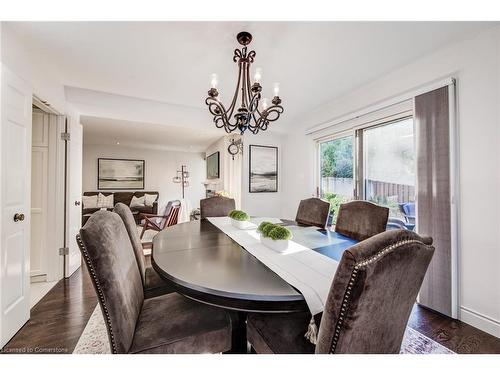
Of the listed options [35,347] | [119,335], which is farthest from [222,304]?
[35,347]

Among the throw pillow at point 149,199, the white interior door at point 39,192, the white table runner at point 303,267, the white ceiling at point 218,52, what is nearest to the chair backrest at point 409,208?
the white ceiling at point 218,52

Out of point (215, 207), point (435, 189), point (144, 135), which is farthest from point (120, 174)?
point (435, 189)

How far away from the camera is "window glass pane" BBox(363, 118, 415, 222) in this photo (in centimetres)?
224

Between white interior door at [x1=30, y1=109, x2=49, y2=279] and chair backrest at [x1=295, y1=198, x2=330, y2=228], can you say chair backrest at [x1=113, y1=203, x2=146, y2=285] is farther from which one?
white interior door at [x1=30, y1=109, x2=49, y2=279]

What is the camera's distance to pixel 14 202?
1.60 m

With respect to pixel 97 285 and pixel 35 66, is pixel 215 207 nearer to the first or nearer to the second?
pixel 97 285

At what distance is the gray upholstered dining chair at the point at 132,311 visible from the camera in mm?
799

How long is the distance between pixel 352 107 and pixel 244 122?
1.72 metres

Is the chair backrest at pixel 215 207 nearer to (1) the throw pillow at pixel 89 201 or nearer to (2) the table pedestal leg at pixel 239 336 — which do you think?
(2) the table pedestal leg at pixel 239 336

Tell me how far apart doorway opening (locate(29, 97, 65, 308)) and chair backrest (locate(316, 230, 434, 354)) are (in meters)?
2.98

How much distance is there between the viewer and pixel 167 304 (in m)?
1.14

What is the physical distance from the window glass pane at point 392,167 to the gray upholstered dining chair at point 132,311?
2.21 meters

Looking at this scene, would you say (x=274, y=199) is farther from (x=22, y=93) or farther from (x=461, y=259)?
(x=22, y=93)

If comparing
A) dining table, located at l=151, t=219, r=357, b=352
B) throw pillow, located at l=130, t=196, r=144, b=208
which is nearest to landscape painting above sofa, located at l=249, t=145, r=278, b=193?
dining table, located at l=151, t=219, r=357, b=352
